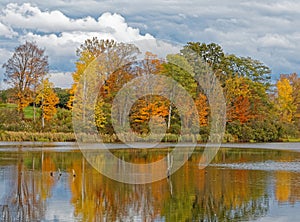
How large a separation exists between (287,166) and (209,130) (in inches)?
1201

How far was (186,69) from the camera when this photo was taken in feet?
204

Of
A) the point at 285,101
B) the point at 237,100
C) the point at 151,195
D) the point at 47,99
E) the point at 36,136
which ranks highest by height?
the point at 285,101

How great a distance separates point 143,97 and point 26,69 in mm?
14962

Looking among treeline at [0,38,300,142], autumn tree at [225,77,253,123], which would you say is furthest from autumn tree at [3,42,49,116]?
autumn tree at [225,77,253,123]

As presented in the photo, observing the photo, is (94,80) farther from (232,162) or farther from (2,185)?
(2,185)

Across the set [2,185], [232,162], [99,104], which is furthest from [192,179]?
[99,104]

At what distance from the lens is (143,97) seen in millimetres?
56219

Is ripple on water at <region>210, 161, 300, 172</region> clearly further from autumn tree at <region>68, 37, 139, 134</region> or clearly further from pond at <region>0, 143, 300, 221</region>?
autumn tree at <region>68, 37, 139, 134</region>

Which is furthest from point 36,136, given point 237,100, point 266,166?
point 266,166

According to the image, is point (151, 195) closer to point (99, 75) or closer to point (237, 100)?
point (99, 75)

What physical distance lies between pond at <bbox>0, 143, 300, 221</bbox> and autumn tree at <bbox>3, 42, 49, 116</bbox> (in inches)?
1339

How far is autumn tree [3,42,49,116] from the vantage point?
6241 centimetres

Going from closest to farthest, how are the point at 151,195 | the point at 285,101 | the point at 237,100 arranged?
the point at 151,195 → the point at 237,100 → the point at 285,101

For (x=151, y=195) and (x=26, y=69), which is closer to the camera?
(x=151, y=195)
